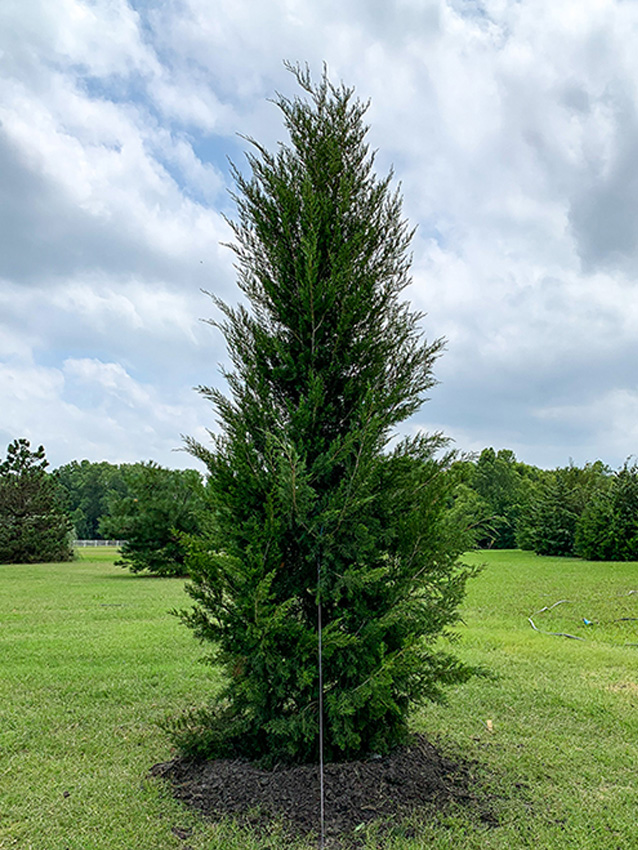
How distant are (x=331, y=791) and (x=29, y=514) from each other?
1200 inches

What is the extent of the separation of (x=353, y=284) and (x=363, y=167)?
1101 millimetres

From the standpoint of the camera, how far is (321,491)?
4281mm

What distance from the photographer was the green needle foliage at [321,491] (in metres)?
3.97

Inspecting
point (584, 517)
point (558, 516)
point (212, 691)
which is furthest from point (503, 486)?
point (212, 691)

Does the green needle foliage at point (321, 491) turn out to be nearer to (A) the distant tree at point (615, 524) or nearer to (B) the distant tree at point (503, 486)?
(A) the distant tree at point (615, 524)

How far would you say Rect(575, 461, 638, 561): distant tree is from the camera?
81.4ft

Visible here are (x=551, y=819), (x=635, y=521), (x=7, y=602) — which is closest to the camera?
(x=551, y=819)

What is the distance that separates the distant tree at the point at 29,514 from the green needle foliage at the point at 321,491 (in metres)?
29.1

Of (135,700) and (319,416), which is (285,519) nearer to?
(319,416)

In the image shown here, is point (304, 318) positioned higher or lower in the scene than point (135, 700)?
higher

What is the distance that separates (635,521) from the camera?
24.5 metres

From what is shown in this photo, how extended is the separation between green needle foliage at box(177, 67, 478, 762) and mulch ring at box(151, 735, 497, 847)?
0.15 metres

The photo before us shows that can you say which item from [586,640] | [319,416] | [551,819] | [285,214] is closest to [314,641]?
[319,416]

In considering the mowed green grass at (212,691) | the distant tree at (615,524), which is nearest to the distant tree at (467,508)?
the mowed green grass at (212,691)
